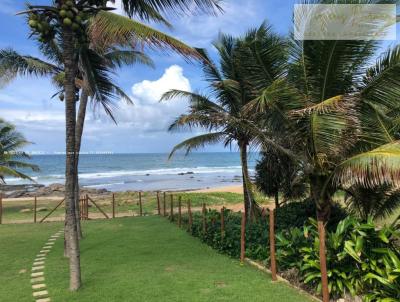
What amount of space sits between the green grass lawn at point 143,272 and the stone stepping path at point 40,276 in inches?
3.9

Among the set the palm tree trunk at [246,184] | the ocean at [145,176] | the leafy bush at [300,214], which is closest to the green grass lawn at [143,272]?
the palm tree trunk at [246,184]

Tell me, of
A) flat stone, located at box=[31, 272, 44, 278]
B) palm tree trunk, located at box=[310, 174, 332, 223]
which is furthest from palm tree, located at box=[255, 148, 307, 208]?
flat stone, located at box=[31, 272, 44, 278]

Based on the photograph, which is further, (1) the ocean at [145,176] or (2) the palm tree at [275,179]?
(1) the ocean at [145,176]

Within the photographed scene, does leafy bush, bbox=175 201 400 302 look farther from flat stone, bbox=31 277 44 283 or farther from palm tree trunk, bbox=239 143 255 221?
flat stone, bbox=31 277 44 283

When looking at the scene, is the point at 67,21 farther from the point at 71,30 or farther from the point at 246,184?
the point at 246,184

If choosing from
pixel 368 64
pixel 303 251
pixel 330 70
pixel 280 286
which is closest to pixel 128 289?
pixel 280 286

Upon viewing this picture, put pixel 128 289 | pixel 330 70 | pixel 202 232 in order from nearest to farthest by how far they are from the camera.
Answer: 1. pixel 128 289
2. pixel 330 70
3. pixel 202 232

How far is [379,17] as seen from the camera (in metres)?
5.81

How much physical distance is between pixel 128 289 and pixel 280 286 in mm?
2404

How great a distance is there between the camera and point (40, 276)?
678 cm

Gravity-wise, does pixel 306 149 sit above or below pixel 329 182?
above

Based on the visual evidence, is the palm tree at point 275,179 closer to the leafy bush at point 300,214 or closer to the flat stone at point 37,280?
the leafy bush at point 300,214

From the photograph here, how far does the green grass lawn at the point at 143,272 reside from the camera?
554 cm

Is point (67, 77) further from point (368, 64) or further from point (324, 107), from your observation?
point (368, 64)
